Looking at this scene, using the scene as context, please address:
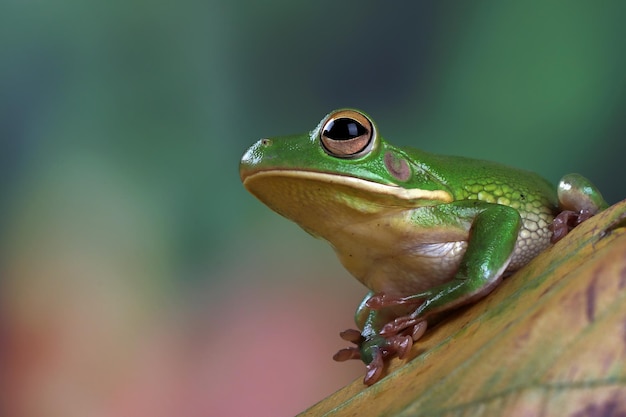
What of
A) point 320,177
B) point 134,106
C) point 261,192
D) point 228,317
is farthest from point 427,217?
→ point 134,106

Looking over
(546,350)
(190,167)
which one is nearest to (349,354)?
(546,350)

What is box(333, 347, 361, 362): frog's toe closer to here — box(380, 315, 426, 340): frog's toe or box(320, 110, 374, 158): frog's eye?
box(380, 315, 426, 340): frog's toe

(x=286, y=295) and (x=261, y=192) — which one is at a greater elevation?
(x=261, y=192)

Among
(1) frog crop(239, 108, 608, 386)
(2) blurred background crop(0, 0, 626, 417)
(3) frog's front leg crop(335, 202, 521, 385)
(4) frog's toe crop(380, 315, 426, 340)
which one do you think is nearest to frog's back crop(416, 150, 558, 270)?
(1) frog crop(239, 108, 608, 386)

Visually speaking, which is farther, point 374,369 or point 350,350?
point 350,350

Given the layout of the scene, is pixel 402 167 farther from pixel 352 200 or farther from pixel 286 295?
pixel 286 295

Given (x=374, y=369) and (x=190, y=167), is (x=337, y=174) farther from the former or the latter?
(x=190, y=167)
